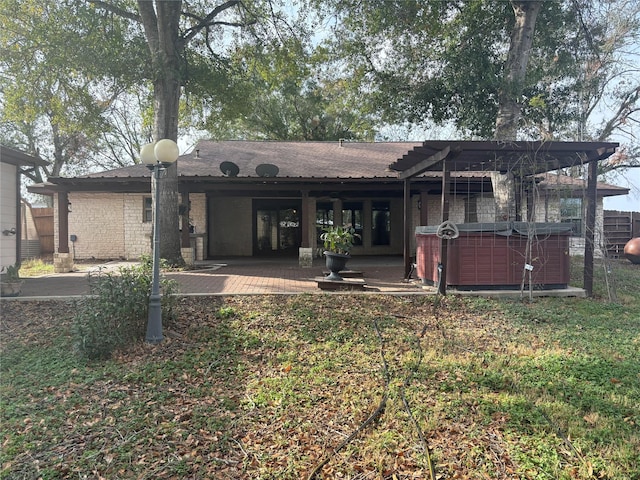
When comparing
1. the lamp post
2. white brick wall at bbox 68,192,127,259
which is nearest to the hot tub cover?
the lamp post

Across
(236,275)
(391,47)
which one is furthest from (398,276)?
(391,47)

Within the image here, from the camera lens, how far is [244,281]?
848cm

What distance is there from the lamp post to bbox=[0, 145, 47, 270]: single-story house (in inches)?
202

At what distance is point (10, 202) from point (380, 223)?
11560mm

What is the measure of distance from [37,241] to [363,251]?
14.4m

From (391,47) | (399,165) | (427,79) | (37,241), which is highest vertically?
(391,47)

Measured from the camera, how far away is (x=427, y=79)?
10.8m

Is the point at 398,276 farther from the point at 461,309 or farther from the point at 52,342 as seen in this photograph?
the point at 52,342

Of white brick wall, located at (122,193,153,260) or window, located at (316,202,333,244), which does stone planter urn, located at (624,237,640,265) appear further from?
white brick wall, located at (122,193,153,260)

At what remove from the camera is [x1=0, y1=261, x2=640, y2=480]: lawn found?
268 centimetres

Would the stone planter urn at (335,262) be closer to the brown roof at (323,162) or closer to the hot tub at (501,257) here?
the hot tub at (501,257)

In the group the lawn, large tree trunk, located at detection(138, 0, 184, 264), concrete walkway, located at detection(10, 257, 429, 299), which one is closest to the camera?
the lawn

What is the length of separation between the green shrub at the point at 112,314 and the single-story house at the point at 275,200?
6359mm

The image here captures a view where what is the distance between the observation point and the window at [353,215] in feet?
50.4
